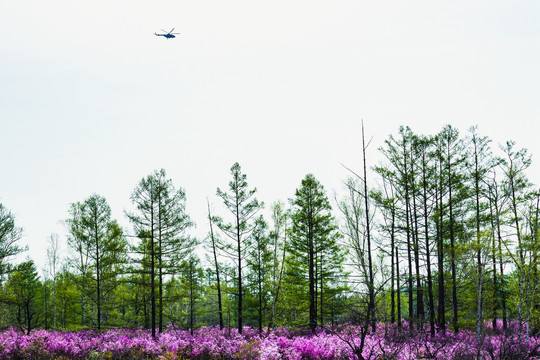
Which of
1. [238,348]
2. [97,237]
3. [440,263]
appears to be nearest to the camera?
[238,348]

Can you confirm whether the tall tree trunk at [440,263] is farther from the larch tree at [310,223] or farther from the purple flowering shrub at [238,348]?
the larch tree at [310,223]

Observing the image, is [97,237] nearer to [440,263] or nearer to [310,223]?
[310,223]

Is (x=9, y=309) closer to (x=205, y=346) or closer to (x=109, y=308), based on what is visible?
(x=109, y=308)

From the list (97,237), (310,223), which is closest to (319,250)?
(310,223)

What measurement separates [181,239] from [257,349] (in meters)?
13.2

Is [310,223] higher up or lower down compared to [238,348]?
higher up

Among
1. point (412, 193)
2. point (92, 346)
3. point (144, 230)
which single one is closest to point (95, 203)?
point (144, 230)

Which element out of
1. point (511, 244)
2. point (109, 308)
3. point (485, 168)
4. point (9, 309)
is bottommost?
point (9, 309)

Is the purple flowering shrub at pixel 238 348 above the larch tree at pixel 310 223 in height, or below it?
below

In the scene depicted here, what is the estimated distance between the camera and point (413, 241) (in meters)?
20.1

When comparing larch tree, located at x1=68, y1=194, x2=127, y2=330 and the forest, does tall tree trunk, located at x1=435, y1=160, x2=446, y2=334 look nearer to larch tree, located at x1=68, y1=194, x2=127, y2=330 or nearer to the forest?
the forest

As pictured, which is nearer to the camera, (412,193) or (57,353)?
(57,353)

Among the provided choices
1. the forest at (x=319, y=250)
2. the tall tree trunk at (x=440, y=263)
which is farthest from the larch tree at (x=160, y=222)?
the tall tree trunk at (x=440, y=263)

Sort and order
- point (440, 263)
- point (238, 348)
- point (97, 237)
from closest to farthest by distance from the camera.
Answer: point (238, 348)
point (440, 263)
point (97, 237)
